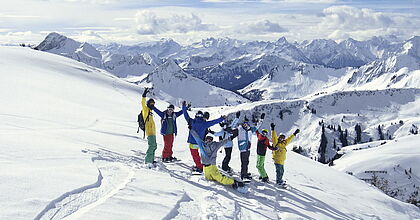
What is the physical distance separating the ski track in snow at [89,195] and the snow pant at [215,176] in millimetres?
3154

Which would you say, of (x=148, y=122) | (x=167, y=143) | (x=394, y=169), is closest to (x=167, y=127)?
(x=167, y=143)

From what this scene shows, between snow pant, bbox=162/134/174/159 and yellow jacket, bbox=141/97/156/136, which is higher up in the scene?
yellow jacket, bbox=141/97/156/136

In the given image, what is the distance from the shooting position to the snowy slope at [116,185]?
8266 mm

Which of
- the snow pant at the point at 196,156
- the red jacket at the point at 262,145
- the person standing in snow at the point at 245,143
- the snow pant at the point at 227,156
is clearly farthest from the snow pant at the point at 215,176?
the red jacket at the point at 262,145

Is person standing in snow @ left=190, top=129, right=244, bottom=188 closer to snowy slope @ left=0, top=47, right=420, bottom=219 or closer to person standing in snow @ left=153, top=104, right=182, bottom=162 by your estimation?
snowy slope @ left=0, top=47, right=420, bottom=219

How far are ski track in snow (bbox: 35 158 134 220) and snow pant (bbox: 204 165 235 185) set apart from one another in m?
3.15

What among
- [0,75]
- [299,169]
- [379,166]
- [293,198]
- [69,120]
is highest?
[0,75]

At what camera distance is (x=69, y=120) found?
2141 cm

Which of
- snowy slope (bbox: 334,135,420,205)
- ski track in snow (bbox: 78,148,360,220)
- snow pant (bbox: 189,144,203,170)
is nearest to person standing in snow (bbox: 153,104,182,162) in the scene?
ski track in snow (bbox: 78,148,360,220)

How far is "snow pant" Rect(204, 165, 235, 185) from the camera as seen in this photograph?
43.7 feet

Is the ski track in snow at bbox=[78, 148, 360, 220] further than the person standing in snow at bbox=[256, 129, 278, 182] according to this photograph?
No

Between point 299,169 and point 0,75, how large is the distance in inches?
1096

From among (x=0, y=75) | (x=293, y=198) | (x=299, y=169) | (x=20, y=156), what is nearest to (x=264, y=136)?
(x=293, y=198)

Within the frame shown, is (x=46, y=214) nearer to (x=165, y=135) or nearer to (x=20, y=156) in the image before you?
(x=20, y=156)
